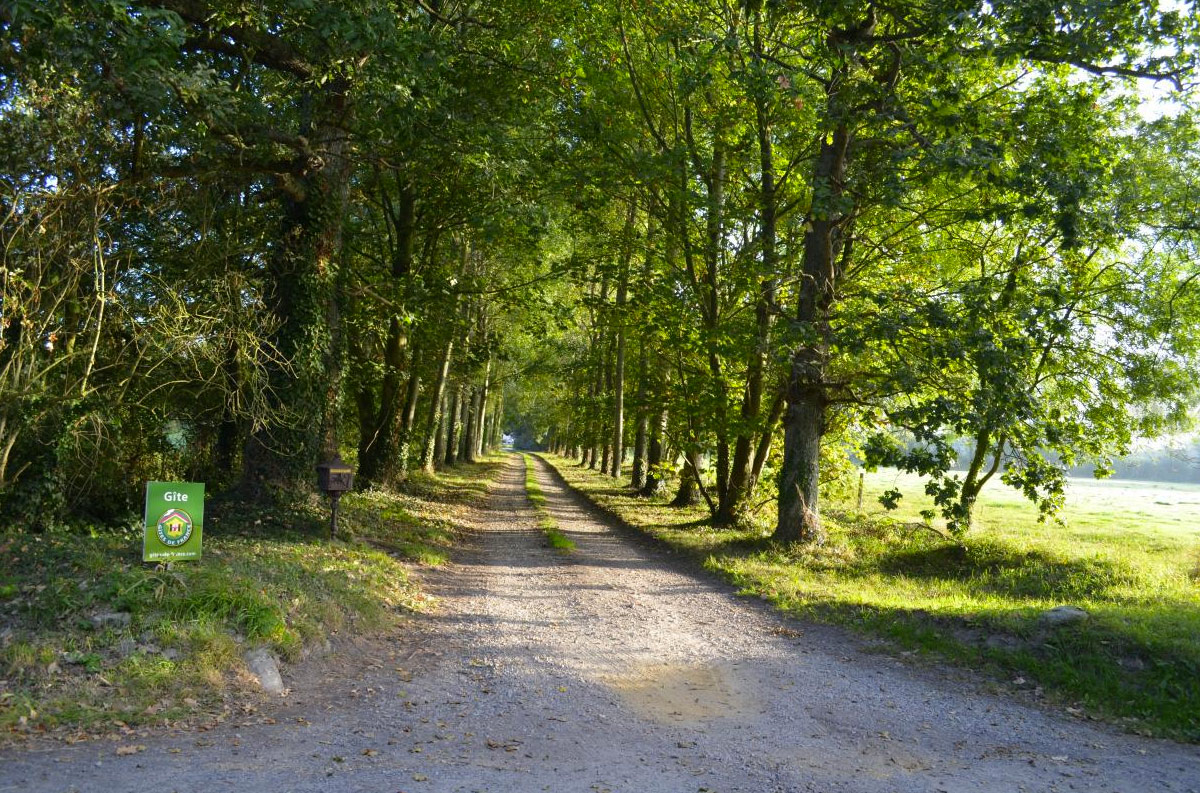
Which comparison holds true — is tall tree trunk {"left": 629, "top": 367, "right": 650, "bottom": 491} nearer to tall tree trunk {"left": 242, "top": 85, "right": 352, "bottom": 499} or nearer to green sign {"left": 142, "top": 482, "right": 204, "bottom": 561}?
tall tree trunk {"left": 242, "top": 85, "right": 352, "bottom": 499}

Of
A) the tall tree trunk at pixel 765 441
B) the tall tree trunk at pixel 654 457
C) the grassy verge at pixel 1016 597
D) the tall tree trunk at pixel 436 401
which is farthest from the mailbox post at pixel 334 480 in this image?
the tall tree trunk at pixel 654 457

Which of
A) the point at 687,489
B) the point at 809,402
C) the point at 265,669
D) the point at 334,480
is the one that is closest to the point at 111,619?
the point at 265,669

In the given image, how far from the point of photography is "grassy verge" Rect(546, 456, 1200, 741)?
21.2 ft

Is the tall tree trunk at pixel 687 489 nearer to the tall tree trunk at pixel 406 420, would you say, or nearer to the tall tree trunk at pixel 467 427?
the tall tree trunk at pixel 406 420

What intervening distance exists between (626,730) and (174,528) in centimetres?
454

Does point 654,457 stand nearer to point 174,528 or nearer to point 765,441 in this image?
point 765,441

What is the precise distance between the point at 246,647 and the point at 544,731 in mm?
2761

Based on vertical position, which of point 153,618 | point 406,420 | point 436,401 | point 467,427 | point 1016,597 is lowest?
point 1016,597

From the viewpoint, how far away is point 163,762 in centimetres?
463

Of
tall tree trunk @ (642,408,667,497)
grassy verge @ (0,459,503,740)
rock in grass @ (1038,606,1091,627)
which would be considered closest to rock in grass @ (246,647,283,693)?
grassy verge @ (0,459,503,740)

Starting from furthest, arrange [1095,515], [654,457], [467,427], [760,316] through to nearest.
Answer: [467,427], [1095,515], [654,457], [760,316]

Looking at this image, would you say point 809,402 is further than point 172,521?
Yes

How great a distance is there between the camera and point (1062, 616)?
302 inches

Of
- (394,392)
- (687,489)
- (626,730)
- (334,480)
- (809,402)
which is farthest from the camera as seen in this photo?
(687,489)
